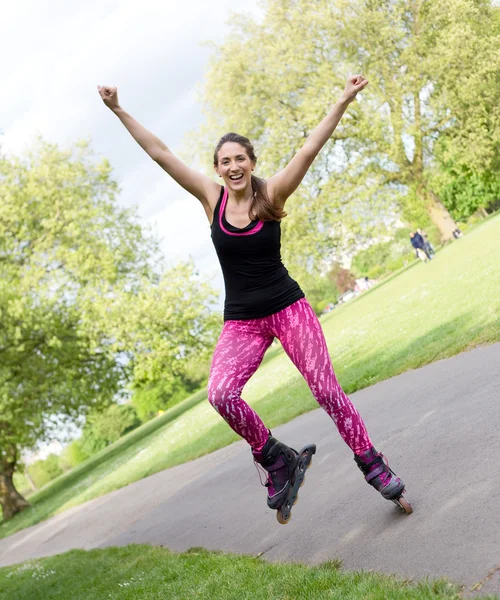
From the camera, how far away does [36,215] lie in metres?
28.4

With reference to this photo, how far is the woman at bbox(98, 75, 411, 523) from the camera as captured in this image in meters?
4.54

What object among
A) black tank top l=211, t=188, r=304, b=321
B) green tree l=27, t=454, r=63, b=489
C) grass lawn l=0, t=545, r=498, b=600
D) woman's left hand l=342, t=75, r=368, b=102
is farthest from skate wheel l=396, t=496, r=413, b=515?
green tree l=27, t=454, r=63, b=489

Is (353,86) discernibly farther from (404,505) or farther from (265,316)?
(404,505)

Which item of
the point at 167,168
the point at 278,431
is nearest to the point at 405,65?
the point at 278,431

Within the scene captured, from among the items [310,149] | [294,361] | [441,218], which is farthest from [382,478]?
[441,218]

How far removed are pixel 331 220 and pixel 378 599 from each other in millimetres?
31579

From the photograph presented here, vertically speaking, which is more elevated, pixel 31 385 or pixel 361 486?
pixel 31 385

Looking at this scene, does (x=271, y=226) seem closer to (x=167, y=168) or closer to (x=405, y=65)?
(x=167, y=168)

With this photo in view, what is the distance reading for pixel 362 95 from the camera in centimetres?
3544

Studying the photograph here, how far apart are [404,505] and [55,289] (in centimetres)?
2475

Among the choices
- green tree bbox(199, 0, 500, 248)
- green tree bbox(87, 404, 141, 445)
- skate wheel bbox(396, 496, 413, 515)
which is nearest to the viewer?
skate wheel bbox(396, 496, 413, 515)

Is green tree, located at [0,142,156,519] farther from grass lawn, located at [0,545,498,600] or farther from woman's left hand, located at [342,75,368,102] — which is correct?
woman's left hand, located at [342,75,368,102]

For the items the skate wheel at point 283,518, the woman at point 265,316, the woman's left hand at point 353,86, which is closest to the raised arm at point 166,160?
the woman at point 265,316

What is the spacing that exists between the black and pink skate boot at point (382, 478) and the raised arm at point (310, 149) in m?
1.66
